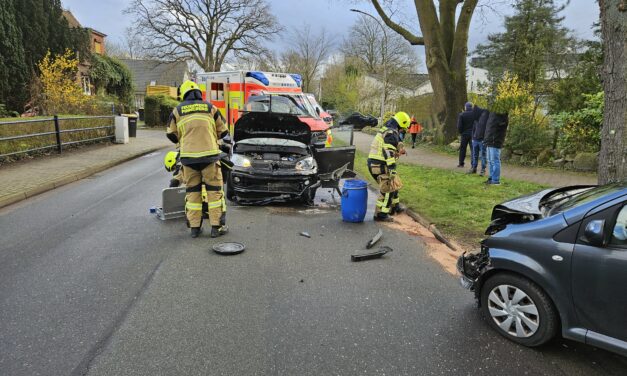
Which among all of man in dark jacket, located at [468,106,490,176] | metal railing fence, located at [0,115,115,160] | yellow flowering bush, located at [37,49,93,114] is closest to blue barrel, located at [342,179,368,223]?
man in dark jacket, located at [468,106,490,176]

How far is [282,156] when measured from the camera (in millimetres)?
7906

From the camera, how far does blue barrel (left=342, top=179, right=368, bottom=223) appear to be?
6.77 meters

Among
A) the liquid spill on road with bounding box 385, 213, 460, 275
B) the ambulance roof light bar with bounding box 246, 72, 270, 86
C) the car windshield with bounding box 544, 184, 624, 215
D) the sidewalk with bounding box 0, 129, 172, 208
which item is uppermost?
the ambulance roof light bar with bounding box 246, 72, 270, 86

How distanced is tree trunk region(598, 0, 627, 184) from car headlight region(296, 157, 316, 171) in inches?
171

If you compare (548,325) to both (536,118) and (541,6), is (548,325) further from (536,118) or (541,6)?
(541,6)

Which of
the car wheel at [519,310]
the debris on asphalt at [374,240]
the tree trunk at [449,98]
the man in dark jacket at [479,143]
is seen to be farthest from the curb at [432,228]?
the tree trunk at [449,98]

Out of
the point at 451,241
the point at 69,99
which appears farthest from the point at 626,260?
the point at 69,99

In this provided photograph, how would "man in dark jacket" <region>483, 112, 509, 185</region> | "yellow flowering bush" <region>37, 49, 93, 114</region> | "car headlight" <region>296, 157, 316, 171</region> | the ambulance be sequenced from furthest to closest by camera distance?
"yellow flowering bush" <region>37, 49, 93, 114</region> → the ambulance → "man in dark jacket" <region>483, 112, 509, 185</region> → "car headlight" <region>296, 157, 316, 171</region>

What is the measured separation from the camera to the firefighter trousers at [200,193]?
5871 mm

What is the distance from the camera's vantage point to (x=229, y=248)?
5379 mm

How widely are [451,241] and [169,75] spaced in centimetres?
6169

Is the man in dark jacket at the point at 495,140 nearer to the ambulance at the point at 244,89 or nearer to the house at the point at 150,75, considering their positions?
the ambulance at the point at 244,89

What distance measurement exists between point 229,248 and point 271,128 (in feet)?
12.2

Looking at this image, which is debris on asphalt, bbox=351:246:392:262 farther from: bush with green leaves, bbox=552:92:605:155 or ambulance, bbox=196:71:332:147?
ambulance, bbox=196:71:332:147
